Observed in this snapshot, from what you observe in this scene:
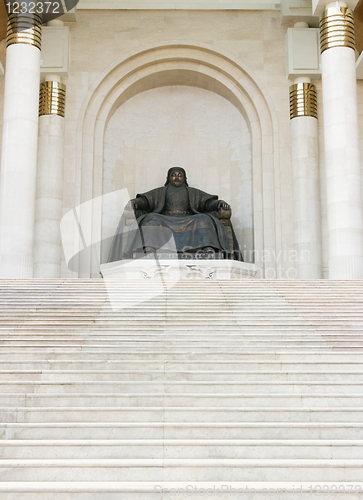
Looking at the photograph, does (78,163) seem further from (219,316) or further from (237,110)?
(219,316)

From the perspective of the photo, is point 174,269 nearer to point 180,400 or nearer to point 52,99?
point 52,99

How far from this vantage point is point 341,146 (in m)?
9.79

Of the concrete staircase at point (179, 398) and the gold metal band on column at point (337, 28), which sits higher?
the gold metal band on column at point (337, 28)

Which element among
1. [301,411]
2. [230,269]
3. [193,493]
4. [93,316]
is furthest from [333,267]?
[193,493]

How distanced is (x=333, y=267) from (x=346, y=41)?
148 inches

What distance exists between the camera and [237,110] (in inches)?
527

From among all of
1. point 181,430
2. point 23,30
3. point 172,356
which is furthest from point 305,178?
point 181,430

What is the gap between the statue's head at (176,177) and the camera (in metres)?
12.6

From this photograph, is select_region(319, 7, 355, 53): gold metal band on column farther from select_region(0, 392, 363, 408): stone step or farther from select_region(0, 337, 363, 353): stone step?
select_region(0, 392, 363, 408): stone step

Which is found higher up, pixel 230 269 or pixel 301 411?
pixel 230 269

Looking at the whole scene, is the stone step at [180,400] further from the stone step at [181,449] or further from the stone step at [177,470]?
the stone step at [177,470]

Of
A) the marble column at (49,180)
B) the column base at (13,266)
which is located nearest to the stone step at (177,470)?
the column base at (13,266)

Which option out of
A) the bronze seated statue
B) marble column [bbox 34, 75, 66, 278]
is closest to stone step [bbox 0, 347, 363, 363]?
the bronze seated statue

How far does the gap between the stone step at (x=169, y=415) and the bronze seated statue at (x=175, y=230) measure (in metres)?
6.64
